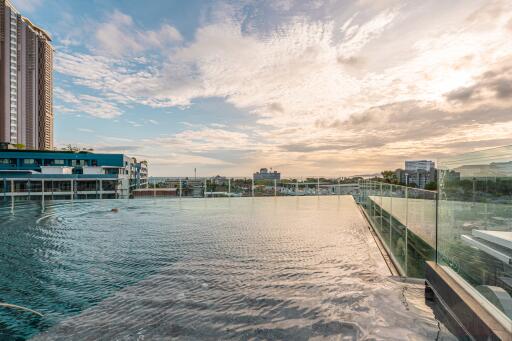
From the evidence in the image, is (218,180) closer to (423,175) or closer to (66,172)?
(423,175)

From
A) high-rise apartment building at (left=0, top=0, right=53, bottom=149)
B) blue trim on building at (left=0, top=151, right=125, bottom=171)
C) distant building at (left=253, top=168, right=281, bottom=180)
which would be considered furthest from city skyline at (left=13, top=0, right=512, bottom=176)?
high-rise apartment building at (left=0, top=0, right=53, bottom=149)

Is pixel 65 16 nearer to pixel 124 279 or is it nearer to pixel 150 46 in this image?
pixel 150 46

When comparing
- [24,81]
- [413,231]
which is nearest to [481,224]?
[413,231]

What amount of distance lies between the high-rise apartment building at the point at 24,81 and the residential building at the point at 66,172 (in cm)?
1619

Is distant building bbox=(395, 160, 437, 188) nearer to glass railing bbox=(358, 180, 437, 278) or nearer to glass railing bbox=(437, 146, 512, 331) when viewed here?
glass railing bbox=(358, 180, 437, 278)

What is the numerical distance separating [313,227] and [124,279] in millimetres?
3636

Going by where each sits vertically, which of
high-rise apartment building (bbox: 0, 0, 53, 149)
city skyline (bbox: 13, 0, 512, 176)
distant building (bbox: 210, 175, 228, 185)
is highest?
high-rise apartment building (bbox: 0, 0, 53, 149)

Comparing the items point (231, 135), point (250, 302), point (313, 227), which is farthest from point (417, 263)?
point (231, 135)

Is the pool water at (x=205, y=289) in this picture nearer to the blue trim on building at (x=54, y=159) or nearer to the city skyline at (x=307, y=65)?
the city skyline at (x=307, y=65)

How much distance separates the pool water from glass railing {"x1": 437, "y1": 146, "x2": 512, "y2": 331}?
428 millimetres

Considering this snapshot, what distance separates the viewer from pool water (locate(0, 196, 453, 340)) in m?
1.79

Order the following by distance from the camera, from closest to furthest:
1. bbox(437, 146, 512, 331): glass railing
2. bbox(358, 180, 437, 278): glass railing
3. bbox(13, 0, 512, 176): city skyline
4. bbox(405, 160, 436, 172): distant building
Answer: bbox(437, 146, 512, 331): glass railing
bbox(358, 180, 437, 278): glass railing
bbox(405, 160, 436, 172): distant building
bbox(13, 0, 512, 176): city skyline

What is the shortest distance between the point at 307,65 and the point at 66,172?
29596 mm

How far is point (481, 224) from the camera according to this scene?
1736 millimetres
